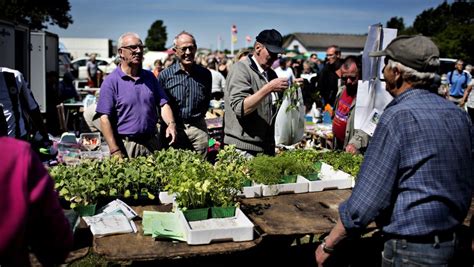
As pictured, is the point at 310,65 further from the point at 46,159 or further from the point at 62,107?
the point at 46,159

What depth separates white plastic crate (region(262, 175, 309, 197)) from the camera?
126 inches

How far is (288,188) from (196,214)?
33.4 inches

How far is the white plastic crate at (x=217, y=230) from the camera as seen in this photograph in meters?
2.39

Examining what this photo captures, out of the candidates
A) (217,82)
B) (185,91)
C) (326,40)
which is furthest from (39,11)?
(326,40)

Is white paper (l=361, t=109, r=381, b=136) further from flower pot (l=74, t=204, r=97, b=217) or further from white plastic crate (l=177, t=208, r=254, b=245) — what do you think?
flower pot (l=74, t=204, r=97, b=217)

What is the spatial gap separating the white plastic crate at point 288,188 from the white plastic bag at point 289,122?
1.09m

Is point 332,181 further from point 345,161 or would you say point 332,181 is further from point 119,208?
point 119,208

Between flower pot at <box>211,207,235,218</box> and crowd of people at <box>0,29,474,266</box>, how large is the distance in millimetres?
538

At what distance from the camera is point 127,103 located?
4.02 meters

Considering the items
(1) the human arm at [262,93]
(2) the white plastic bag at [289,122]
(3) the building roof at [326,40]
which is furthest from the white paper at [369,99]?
(3) the building roof at [326,40]

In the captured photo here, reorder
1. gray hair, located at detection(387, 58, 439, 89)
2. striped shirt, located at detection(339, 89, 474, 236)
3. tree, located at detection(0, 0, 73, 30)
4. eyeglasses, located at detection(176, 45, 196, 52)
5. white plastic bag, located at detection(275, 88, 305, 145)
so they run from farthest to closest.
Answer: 1. tree, located at detection(0, 0, 73, 30)
2. eyeglasses, located at detection(176, 45, 196, 52)
3. white plastic bag, located at detection(275, 88, 305, 145)
4. gray hair, located at detection(387, 58, 439, 89)
5. striped shirt, located at detection(339, 89, 474, 236)

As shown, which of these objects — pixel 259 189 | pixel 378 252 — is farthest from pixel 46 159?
pixel 378 252

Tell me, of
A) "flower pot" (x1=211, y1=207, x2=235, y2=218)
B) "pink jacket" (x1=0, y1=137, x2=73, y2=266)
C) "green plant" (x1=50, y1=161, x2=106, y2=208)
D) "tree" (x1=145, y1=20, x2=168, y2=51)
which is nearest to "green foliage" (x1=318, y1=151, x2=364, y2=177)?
"flower pot" (x1=211, y1=207, x2=235, y2=218)

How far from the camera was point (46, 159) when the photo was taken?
5.34m
